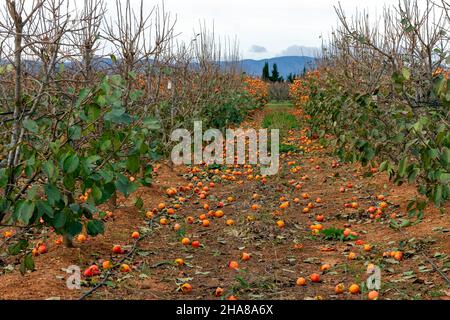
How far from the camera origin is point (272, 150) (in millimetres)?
12297

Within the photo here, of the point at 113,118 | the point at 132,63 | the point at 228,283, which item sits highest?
the point at 132,63

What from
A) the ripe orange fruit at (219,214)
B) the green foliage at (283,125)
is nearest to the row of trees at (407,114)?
the ripe orange fruit at (219,214)

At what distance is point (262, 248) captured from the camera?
5.28 m

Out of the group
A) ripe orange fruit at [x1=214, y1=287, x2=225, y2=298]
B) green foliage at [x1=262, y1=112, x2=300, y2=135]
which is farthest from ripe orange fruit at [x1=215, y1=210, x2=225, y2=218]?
green foliage at [x1=262, y1=112, x2=300, y2=135]

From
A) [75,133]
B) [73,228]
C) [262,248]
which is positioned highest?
[75,133]

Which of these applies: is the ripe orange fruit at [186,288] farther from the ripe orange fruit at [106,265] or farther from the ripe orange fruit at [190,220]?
the ripe orange fruit at [190,220]

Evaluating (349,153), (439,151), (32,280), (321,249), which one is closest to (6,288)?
(32,280)

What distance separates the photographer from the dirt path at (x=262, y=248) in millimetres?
3986

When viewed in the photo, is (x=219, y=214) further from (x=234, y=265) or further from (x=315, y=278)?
(x=315, y=278)

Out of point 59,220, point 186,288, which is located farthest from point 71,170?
point 186,288

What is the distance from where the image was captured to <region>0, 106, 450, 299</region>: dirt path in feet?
13.1

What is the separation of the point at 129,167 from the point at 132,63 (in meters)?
2.99

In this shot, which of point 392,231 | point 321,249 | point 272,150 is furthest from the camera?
point 272,150
